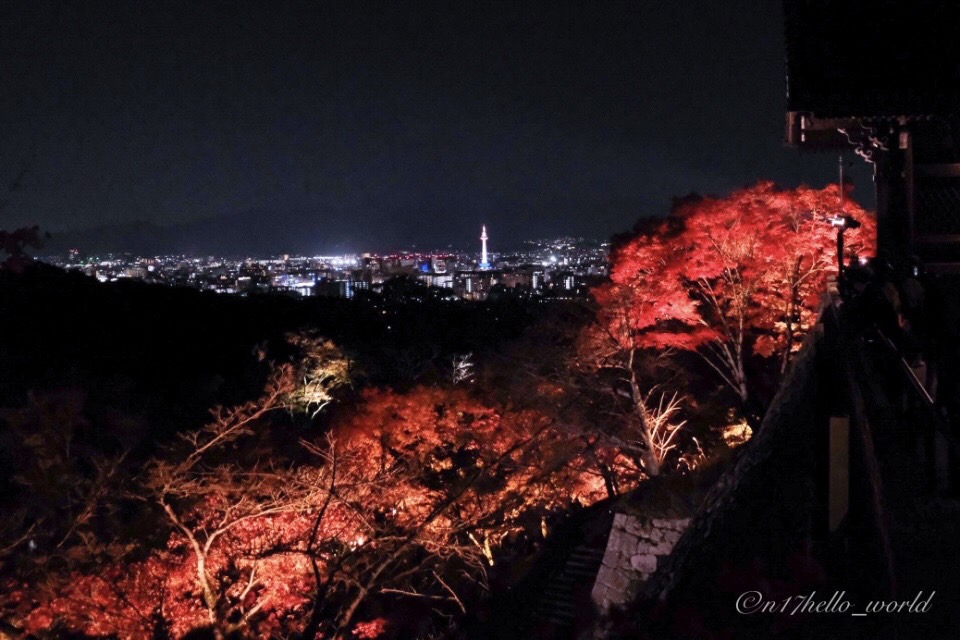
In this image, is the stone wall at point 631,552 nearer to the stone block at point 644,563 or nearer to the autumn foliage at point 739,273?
the stone block at point 644,563

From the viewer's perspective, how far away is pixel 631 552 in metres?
10.6

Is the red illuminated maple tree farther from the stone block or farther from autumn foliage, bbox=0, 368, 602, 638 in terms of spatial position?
the stone block

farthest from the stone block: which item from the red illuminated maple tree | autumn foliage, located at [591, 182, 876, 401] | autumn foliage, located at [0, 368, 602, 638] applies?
autumn foliage, located at [591, 182, 876, 401]

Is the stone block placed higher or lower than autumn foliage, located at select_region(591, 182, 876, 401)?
lower

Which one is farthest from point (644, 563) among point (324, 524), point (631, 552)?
point (324, 524)

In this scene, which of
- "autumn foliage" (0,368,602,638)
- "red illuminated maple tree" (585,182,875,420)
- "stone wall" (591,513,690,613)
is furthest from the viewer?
"red illuminated maple tree" (585,182,875,420)

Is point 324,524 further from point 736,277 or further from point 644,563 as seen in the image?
point 736,277

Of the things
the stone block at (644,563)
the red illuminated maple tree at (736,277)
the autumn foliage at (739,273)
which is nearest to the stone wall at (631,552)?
the stone block at (644,563)

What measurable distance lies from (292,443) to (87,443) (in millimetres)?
5016

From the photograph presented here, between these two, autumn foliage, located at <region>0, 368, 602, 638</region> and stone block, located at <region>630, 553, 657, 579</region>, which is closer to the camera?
autumn foliage, located at <region>0, 368, 602, 638</region>

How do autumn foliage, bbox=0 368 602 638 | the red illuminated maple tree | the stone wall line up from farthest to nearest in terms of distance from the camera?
the red illuminated maple tree → the stone wall → autumn foliage, bbox=0 368 602 638

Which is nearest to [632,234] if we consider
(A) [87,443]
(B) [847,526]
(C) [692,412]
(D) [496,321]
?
(C) [692,412]

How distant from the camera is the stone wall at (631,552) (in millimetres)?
10383

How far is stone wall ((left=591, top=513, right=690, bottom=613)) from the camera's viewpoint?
1038 centimetres
